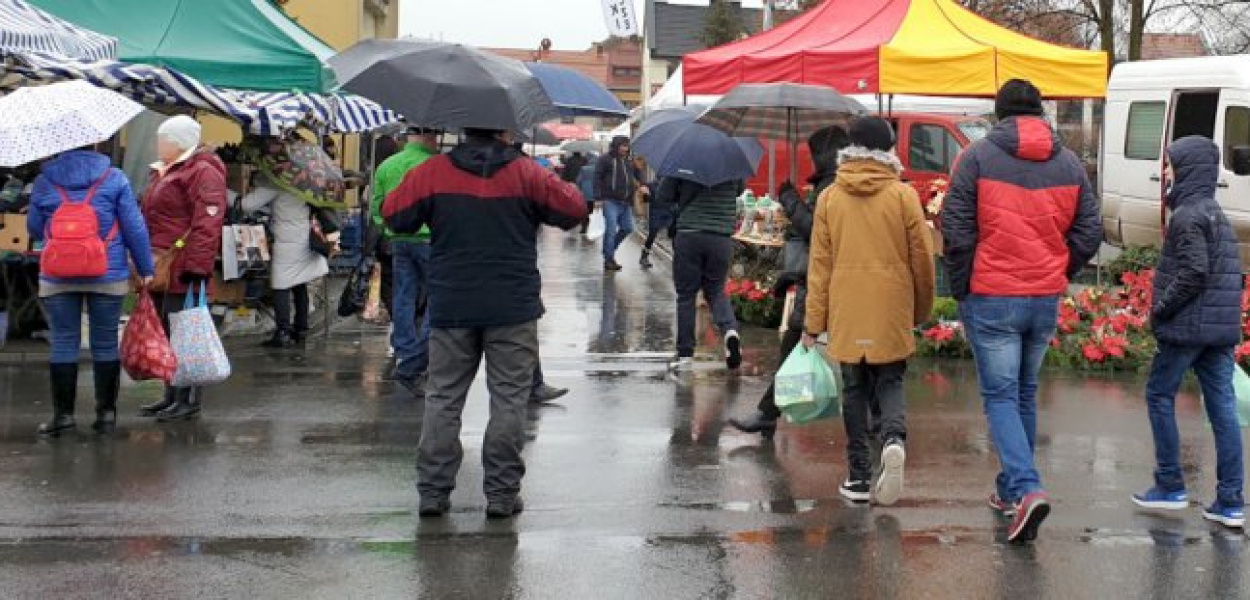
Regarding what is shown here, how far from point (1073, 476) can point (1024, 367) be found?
4.35 feet

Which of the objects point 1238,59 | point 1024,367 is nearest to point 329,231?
point 1024,367

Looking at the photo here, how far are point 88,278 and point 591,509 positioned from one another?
3.17m

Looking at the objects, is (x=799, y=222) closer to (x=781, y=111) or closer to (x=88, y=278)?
(x=781, y=111)

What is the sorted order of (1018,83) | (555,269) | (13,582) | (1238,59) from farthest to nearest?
(555,269)
(1238,59)
(1018,83)
(13,582)

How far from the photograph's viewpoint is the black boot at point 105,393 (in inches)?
310

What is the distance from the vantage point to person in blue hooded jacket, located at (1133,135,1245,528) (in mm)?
6070

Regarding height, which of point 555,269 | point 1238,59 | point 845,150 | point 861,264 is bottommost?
point 555,269

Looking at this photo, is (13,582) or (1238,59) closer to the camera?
(13,582)

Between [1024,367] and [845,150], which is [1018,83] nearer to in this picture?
[845,150]

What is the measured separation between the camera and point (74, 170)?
294 inches

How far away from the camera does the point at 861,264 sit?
625 centimetres

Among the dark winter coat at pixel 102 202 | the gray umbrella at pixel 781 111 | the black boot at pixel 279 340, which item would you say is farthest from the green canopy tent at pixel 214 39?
the dark winter coat at pixel 102 202

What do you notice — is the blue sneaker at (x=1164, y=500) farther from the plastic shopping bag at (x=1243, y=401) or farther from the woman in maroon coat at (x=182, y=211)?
the woman in maroon coat at (x=182, y=211)

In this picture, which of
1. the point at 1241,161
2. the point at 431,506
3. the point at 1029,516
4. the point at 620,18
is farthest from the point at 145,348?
the point at 620,18
